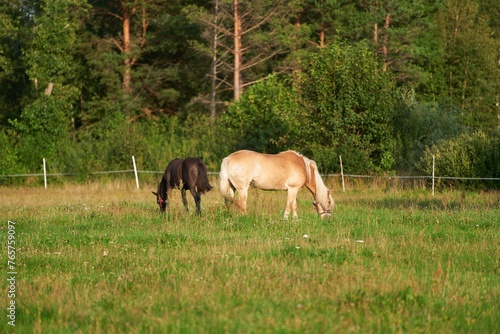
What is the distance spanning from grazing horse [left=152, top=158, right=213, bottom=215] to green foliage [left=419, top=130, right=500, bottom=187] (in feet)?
38.2

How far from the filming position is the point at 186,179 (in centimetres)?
1733

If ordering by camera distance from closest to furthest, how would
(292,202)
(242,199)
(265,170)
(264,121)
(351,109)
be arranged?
(242,199) < (292,202) < (265,170) < (351,109) < (264,121)

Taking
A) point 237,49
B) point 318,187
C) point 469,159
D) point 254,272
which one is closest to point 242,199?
point 318,187

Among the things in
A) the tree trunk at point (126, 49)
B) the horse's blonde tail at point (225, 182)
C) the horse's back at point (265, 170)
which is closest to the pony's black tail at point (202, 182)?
the horse's blonde tail at point (225, 182)

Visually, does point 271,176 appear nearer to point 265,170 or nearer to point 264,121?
point 265,170

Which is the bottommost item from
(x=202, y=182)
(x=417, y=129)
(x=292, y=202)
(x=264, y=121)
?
(x=292, y=202)

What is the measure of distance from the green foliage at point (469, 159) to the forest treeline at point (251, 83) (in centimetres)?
5

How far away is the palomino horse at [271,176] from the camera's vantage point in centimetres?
1683

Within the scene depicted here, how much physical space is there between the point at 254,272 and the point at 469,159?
1887 centimetres

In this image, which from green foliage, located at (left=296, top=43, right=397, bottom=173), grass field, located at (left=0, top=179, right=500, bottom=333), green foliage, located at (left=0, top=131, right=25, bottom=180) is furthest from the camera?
green foliage, located at (left=0, top=131, right=25, bottom=180)

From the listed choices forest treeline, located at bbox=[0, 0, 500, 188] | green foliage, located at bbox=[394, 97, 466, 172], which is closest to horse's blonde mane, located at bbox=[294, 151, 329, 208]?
forest treeline, located at bbox=[0, 0, 500, 188]

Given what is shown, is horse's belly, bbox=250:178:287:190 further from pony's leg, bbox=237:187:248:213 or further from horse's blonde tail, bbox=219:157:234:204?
horse's blonde tail, bbox=219:157:234:204

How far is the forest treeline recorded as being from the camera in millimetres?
30125

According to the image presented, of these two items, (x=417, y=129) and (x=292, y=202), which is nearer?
(x=292, y=202)
